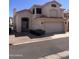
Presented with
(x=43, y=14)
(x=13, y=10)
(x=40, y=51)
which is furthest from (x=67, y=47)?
(x=13, y=10)

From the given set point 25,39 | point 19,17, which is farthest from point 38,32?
point 19,17

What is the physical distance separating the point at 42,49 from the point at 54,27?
305mm

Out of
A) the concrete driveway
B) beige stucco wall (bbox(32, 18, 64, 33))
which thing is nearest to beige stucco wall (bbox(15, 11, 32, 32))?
beige stucco wall (bbox(32, 18, 64, 33))

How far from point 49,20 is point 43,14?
0.11 meters

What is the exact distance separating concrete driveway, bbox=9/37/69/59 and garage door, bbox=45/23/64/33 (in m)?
0.10

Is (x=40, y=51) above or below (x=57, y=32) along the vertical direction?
below

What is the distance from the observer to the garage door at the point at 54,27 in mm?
1535

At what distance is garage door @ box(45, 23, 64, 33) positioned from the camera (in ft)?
5.04

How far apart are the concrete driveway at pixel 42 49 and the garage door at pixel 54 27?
3.9 inches

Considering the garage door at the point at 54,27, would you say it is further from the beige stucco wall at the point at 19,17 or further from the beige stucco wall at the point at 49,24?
the beige stucco wall at the point at 19,17

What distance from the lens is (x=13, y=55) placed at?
1357 millimetres

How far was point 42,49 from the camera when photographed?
4.85 feet
